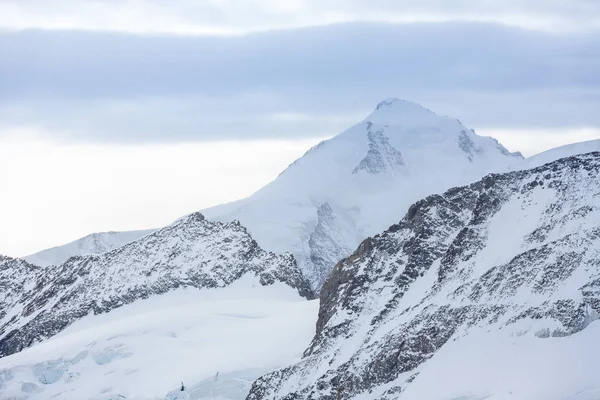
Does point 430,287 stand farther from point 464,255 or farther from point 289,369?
point 289,369

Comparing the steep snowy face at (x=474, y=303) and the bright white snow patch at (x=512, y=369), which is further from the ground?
the steep snowy face at (x=474, y=303)

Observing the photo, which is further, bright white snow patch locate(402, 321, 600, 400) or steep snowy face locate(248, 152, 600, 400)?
steep snowy face locate(248, 152, 600, 400)

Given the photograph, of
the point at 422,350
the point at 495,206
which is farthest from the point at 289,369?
the point at 495,206

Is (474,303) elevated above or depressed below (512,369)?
above

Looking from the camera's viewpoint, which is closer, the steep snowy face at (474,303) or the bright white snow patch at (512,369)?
the bright white snow patch at (512,369)

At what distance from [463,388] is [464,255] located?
2818cm

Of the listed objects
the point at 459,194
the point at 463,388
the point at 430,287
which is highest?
the point at 459,194

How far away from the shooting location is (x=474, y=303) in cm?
14775

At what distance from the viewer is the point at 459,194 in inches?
Answer: 7003

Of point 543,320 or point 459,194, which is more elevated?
point 459,194

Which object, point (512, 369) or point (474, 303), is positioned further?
point (474, 303)

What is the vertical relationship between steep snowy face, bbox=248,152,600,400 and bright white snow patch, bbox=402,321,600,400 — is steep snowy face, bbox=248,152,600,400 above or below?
above

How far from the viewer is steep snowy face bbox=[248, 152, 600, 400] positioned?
134 meters

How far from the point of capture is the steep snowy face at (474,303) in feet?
438
